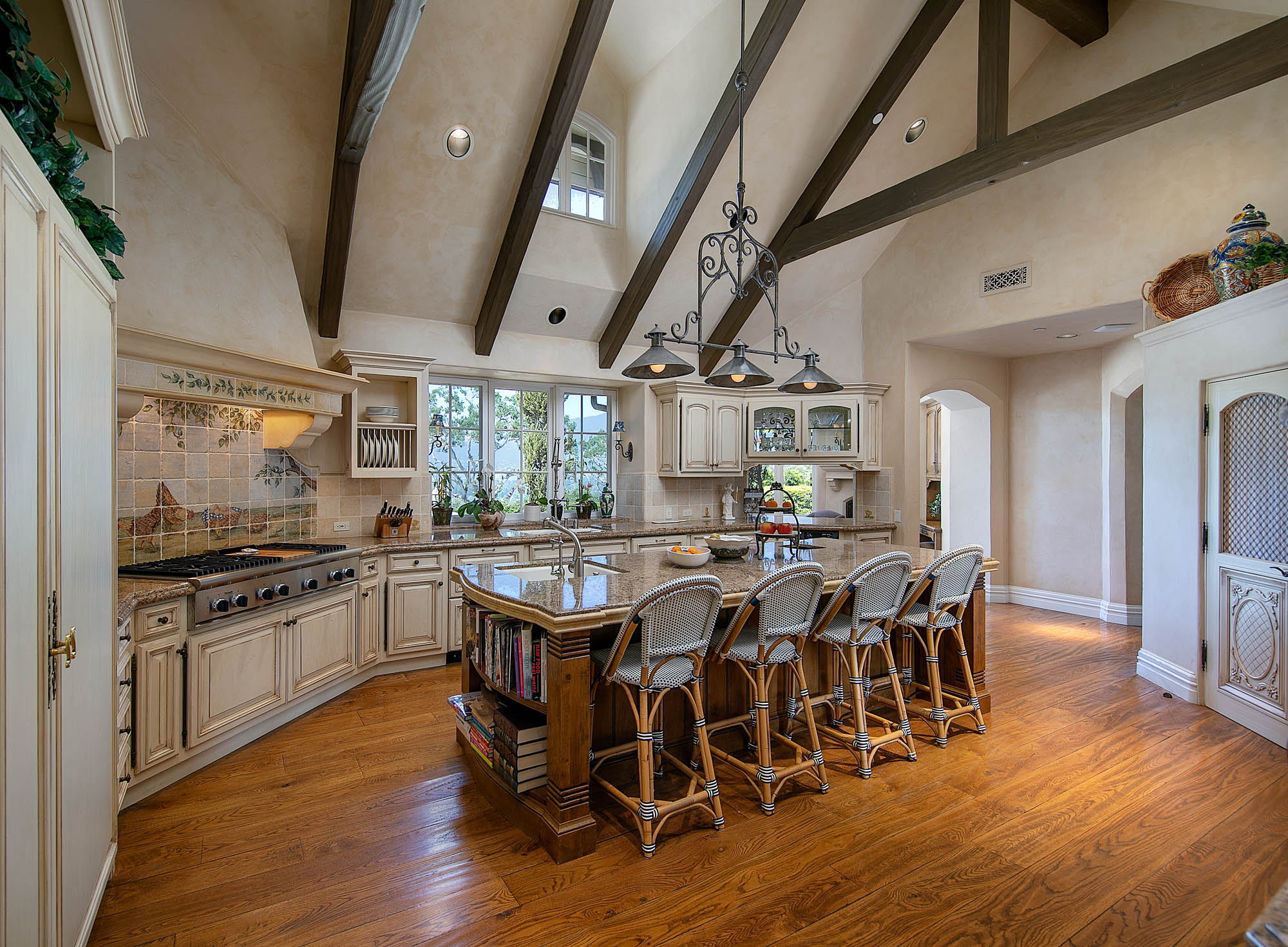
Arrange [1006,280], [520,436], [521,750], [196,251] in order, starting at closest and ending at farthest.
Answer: [521,750], [196,251], [1006,280], [520,436]

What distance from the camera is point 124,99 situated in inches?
82.4

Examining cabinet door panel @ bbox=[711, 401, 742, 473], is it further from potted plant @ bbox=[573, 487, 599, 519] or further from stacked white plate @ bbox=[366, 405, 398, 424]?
stacked white plate @ bbox=[366, 405, 398, 424]

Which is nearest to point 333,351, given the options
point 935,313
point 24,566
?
point 24,566

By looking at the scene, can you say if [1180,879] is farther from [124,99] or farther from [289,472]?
[289,472]

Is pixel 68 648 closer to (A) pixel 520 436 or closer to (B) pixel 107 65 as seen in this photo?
(B) pixel 107 65

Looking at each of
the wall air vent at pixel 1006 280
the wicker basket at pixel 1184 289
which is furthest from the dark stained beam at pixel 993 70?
the wall air vent at pixel 1006 280

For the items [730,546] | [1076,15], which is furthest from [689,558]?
[1076,15]

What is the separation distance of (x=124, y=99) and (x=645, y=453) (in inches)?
184

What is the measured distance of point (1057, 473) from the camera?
6.73 metres

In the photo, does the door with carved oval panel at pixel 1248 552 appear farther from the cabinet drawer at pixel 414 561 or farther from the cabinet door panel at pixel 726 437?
the cabinet drawer at pixel 414 561

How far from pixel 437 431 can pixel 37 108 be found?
4.04 metres

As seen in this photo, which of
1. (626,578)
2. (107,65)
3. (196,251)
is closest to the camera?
(107,65)

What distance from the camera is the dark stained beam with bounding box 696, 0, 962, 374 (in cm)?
477

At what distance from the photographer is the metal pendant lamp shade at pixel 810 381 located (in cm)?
356
